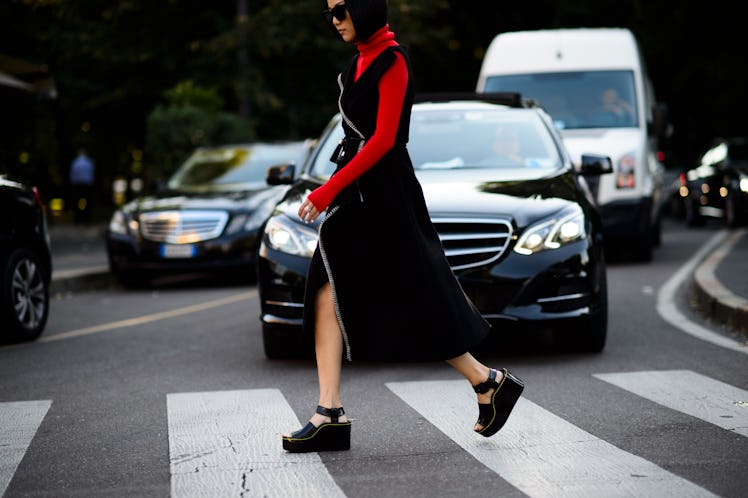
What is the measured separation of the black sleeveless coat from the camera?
5465 mm

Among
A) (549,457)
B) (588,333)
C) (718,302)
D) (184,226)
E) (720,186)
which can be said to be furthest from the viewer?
(720,186)

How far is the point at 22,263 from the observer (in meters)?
9.75

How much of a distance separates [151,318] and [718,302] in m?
4.66

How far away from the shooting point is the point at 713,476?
4934 millimetres

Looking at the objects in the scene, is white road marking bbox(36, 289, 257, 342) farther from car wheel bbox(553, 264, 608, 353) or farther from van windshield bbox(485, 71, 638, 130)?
van windshield bbox(485, 71, 638, 130)

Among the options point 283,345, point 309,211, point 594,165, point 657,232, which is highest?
point 309,211

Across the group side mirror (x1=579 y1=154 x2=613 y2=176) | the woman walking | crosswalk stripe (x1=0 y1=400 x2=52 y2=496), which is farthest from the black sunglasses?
side mirror (x1=579 y1=154 x2=613 y2=176)

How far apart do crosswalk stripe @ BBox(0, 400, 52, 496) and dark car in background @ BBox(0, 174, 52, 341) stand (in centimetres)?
259

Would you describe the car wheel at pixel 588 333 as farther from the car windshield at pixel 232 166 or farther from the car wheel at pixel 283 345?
the car windshield at pixel 232 166

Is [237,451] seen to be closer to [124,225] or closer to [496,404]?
[496,404]

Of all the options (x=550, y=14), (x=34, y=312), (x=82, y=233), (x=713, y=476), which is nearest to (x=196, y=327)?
(x=34, y=312)

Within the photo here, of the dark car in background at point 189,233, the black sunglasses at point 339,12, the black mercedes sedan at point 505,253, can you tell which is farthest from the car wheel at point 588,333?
the dark car in background at point 189,233

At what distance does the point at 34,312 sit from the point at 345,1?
212 inches

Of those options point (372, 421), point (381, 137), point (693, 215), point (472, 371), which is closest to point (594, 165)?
point (372, 421)
